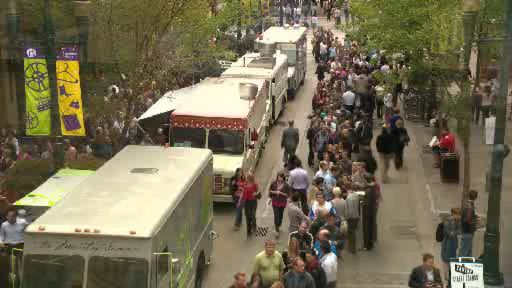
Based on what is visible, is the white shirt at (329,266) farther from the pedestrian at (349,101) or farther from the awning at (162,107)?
the pedestrian at (349,101)

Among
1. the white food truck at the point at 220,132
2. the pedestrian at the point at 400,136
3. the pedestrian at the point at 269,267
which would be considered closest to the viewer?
the pedestrian at the point at 269,267

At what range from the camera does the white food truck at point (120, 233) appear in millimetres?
12953

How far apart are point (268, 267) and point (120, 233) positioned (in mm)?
3072

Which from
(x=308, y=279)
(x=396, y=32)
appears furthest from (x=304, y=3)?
(x=308, y=279)

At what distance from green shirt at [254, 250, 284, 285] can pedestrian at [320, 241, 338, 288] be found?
2.30ft

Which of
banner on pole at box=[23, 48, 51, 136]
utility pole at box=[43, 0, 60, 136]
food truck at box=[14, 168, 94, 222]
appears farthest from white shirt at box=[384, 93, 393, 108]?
food truck at box=[14, 168, 94, 222]

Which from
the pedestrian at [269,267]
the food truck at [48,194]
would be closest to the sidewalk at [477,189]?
the pedestrian at [269,267]

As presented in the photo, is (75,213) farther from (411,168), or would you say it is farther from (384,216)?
(411,168)

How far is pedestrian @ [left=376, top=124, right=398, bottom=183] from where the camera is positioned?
26000 mm

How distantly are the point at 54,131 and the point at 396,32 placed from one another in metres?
9.11

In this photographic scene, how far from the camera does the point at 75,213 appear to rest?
13695 millimetres

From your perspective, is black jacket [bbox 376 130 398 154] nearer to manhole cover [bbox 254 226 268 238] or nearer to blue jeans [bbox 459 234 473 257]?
manhole cover [bbox 254 226 268 238]

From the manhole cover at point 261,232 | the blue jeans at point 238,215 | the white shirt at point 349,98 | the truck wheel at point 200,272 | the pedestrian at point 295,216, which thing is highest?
the pedestrian at point 295,216

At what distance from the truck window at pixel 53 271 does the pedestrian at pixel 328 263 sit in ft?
13.6
